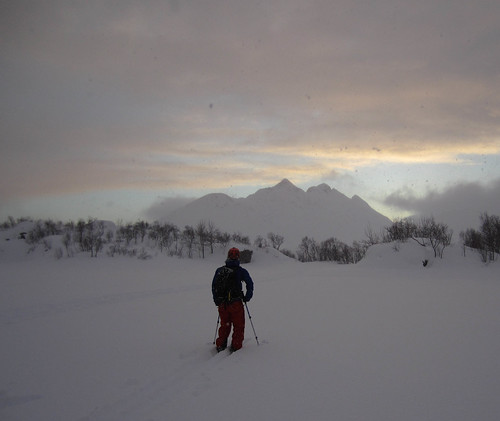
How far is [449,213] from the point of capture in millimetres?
189875

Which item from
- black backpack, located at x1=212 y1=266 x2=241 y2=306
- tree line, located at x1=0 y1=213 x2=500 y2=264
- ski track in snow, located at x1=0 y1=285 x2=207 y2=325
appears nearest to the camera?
black backpack, located at x1=212 y1=266 x2=241 y2=306

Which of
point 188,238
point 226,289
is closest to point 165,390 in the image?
point 226,289

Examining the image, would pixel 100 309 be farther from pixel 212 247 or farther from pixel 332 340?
pixel 212 247

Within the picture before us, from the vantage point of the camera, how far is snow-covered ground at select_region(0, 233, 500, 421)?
415cm

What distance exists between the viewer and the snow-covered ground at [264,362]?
415cm

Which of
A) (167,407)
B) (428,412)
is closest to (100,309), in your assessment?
(167,407)

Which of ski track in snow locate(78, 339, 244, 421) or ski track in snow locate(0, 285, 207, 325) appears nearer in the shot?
ski track in snow locate(78, 339, 244, 421)

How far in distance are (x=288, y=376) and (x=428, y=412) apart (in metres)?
2.06

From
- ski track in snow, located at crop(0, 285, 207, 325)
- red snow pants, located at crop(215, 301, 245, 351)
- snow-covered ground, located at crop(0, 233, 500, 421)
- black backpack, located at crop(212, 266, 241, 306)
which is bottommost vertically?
ski track in snow, located at crop(0, 285, 207, 325)

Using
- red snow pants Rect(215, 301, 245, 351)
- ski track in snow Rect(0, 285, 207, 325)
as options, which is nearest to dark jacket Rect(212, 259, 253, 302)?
red snow pants Rect(215, 301, 245, 351)

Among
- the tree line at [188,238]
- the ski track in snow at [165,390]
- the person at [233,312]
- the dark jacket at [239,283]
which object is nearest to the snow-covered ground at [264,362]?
the ski track in snow at [165,390]

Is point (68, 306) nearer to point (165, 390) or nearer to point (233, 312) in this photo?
point (233, 312)

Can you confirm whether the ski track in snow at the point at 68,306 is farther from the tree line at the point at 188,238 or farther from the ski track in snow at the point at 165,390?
the tree line at the point at 188,238

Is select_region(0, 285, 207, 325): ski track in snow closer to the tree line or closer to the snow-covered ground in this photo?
the snow-covered ground
